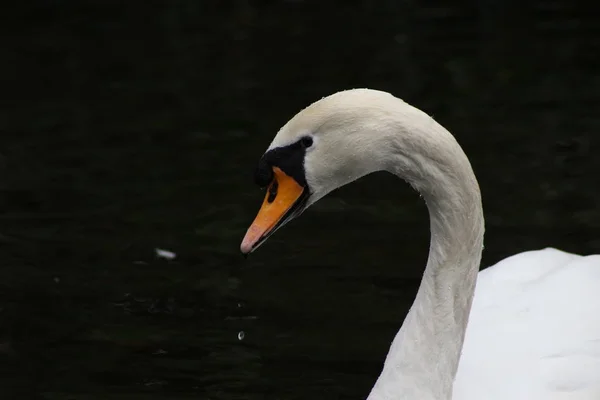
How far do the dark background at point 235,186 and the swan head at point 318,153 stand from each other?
1.87 meters

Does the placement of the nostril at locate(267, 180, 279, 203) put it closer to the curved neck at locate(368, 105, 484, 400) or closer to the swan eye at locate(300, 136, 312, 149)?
the swan eye at locate(300, 136, 312, 149)

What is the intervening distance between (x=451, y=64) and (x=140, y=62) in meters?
3.14

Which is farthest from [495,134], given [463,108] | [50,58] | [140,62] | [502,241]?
[50,58]

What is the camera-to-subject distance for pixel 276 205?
14.3ft

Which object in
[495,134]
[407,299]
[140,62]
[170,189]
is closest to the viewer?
[407,299]

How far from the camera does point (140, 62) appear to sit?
13.0m

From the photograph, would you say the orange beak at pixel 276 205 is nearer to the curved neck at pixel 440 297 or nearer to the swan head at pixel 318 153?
the swan head at pixel 318 153

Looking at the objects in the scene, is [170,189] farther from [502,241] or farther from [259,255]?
[502,241]

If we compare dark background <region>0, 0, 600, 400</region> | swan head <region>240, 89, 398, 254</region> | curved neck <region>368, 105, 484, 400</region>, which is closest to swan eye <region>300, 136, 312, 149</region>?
swan head <region>240, 89, 398, 254</region>

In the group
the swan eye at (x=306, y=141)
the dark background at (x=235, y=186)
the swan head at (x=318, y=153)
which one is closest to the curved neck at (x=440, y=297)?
the swan head at (x=318, y=153)

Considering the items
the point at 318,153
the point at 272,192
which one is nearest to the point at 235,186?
the point at 272,192

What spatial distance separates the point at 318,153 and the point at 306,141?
6 centimetres

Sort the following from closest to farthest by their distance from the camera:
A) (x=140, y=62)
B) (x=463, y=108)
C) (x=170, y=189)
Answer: (x=170, y=189), (x=463, y=108), (x=140, y=62)

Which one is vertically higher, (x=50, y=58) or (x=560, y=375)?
(x=560, y=375)
